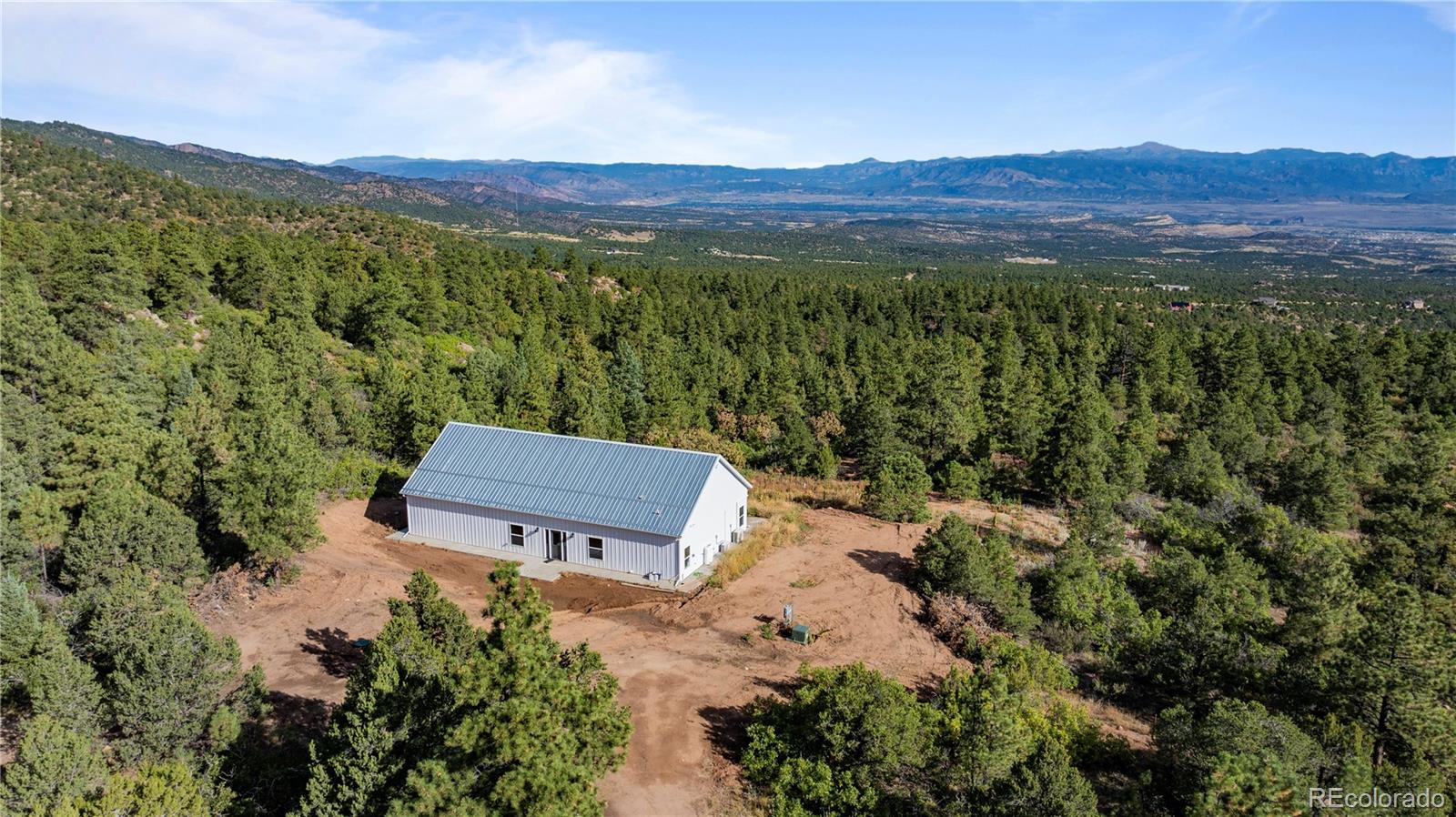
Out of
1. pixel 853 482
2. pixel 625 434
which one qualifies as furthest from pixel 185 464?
pixel 853 482

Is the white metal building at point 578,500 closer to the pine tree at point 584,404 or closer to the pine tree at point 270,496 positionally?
the pine tree at point 270,496

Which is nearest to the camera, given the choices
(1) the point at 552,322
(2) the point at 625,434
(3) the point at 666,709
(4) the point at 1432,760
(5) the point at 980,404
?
(4) the point at 1432,760

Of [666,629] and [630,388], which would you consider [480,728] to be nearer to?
[666,629]

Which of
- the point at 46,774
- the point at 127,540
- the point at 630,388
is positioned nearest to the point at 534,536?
the point at 127,540

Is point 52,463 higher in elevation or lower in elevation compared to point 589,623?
higher

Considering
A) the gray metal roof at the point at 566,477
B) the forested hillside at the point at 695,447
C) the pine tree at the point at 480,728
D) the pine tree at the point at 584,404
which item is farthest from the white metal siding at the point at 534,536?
the pine tree at the point at 480,728

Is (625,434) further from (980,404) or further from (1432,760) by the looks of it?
(1432,760)
